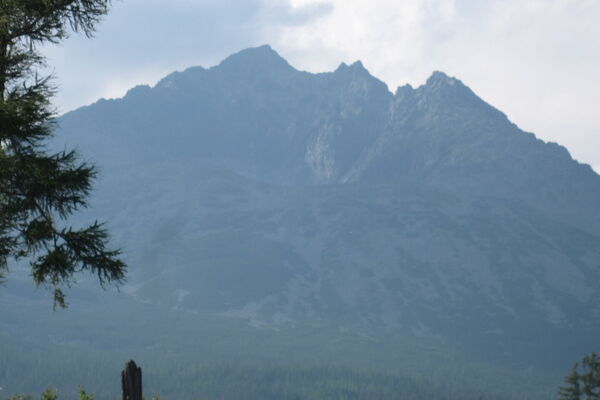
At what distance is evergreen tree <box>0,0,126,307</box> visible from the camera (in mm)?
15188

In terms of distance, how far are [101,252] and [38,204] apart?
1.63 meters

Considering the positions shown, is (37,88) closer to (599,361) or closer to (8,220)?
(8,220)

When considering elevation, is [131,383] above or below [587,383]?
below

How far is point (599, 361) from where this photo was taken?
67.3 meters

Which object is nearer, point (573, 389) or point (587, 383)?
point (573, 389)

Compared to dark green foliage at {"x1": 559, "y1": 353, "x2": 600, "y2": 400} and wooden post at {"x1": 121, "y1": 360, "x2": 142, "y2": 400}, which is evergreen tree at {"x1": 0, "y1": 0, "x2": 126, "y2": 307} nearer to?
wooden post at {"x1": 121, "y1": 360, "x2": 142, "y2": 400}

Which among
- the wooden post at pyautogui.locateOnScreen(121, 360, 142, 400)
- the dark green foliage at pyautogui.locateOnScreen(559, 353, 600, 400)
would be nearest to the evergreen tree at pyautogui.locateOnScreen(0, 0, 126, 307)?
the wooden post at pyautogui.locateOnScreen(121, 360, 142, 400)

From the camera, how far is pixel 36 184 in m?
15.3

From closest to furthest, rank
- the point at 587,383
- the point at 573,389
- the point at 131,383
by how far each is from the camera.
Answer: the point at 131,383 < the point at 573,389 < the point at 587,383

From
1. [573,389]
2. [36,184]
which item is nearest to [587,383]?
[573,389]

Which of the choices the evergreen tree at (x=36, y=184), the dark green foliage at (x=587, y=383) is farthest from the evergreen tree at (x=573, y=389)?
the evergreen tree at (x=36, y=184)

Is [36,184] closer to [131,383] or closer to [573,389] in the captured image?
[131,383]

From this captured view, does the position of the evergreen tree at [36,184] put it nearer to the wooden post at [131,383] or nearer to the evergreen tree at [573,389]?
the wooden post at [131,383]

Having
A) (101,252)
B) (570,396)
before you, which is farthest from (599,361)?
(101,252)
